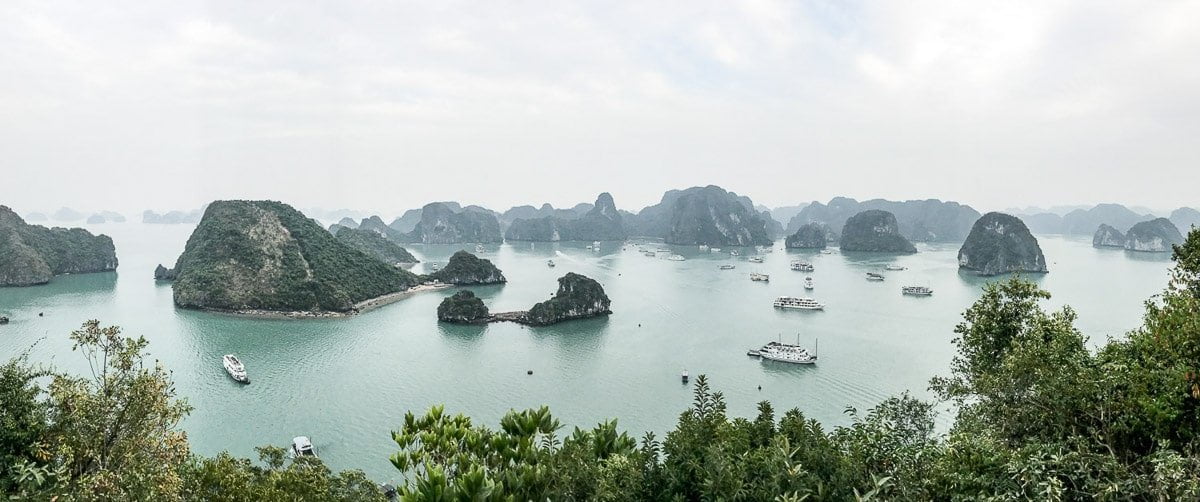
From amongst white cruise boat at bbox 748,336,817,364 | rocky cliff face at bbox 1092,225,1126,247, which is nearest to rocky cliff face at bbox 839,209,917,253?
rocky cliff face at bbox 1092,225,1126,247

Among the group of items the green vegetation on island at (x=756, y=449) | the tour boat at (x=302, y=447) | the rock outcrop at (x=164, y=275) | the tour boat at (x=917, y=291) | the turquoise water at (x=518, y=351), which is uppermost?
the green vegetation on island at (x=756, y=449)

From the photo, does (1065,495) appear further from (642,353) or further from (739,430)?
(642,353)

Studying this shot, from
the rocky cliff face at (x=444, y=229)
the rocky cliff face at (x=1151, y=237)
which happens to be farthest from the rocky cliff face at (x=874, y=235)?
the rocky cliff face at (x=444, y=229)

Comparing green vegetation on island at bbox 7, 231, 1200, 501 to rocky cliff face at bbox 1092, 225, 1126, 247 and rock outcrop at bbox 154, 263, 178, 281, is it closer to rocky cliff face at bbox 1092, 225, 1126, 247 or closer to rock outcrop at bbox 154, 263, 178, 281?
rock outcrop at bbox 154, 263, 178, 281

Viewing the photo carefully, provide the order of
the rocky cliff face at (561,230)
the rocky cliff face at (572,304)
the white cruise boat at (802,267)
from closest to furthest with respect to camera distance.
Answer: the rocky cliff face at (572,304)
the white cruise boat at (802,267)
the rocky cliff face at (561,230)

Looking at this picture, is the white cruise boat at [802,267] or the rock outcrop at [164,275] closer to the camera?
the rock outcrop at [164,275]

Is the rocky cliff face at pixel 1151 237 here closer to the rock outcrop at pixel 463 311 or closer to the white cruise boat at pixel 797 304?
the white cruise boat at pixel 797 304
